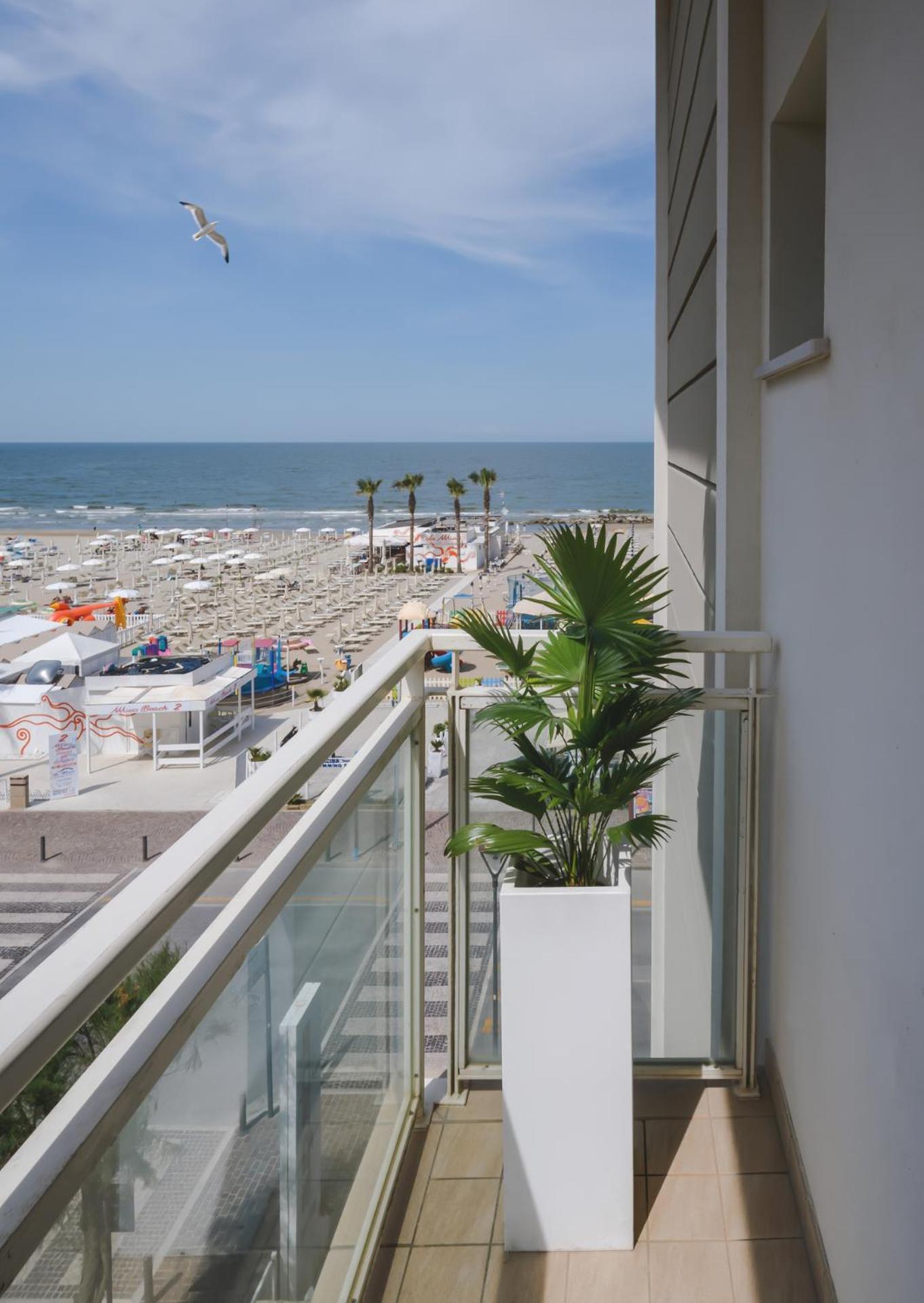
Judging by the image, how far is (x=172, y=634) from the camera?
30859mm

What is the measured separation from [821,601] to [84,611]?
98.8 feet

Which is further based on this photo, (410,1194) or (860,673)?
(410,1194)

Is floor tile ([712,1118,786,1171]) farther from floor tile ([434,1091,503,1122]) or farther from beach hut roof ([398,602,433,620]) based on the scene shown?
beach hut roof ([398,602,433,620])

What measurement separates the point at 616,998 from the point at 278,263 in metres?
111

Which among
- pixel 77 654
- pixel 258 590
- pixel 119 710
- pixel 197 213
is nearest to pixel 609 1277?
pixel 197 213

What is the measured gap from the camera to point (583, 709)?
2186 millimetres

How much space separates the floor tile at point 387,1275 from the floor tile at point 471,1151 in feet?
0.89

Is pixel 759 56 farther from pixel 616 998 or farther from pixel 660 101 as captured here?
pixel 660 101

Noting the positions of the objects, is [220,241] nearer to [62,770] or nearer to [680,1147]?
[62,770]

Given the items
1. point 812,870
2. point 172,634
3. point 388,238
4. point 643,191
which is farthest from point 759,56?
point 388,238

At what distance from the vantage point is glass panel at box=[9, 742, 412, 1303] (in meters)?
0.86

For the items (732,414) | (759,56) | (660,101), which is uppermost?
(660,101)

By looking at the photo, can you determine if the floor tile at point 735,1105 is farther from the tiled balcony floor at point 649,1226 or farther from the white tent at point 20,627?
the white tent at point 20,627

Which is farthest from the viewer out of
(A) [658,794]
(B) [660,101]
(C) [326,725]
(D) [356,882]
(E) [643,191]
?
(E) [643,191]
